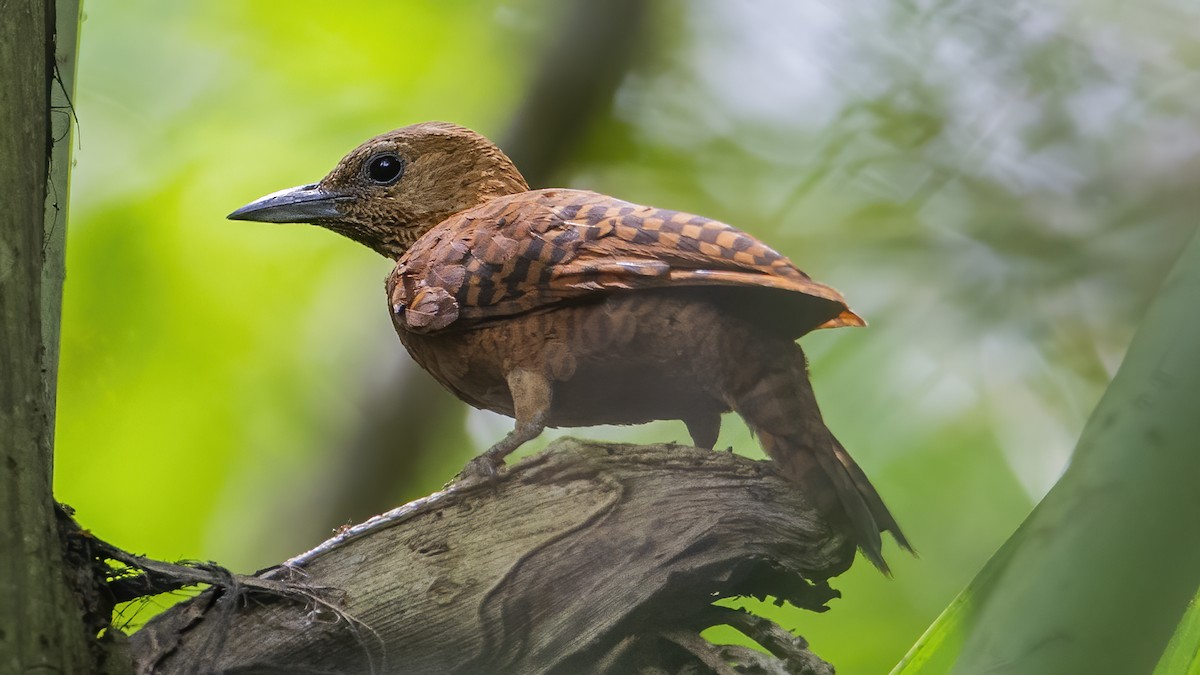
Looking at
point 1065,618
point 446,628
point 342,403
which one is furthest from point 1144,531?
point 342,403

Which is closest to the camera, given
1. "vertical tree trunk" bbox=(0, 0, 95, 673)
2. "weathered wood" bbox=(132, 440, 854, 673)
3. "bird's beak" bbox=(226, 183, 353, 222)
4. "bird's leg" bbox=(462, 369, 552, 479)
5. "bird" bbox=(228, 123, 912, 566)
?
"vertical tree trunk" bbox=(0, 0, 95, 673)

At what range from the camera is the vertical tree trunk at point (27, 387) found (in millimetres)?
960

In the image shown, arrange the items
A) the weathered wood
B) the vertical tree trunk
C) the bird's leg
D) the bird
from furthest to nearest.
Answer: the bird's leg < the bird < the weathered wood < the vertical tree trunk

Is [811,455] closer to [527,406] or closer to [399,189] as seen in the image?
[527,406]

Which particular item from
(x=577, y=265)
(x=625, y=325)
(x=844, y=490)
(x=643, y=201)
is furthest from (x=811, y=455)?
(x=643, y=201)

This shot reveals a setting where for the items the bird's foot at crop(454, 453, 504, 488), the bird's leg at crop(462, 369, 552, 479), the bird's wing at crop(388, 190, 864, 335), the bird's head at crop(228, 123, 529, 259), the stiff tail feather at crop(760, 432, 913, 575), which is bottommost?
the stiff tail feather at crop(760, 432, 913, 575)

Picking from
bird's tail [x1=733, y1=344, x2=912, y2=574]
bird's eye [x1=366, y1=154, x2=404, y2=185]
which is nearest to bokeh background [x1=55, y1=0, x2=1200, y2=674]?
bird's tail [x1=733, y1=344, x2=912, y2=574]

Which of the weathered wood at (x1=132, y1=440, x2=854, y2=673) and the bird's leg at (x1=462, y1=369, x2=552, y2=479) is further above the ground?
the bird's leg at (x1=462, y1=369, x2=552, y2=479)

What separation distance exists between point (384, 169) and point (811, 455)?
3.23ft

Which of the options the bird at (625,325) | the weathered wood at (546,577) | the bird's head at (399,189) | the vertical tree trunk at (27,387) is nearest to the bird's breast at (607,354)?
the bird at (625,325)

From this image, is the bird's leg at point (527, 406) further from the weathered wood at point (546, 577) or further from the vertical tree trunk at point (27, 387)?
the vertical tree trunk at point (27, 387)

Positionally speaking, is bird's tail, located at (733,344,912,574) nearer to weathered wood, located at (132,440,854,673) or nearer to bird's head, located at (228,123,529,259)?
weathered wood, located at (132,440,854,673)

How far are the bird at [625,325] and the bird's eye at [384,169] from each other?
207 millimetres

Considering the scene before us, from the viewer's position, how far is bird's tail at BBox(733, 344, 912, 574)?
1.38 meters
